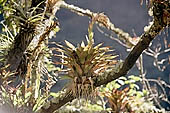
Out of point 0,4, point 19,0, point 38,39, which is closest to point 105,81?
point 38,39

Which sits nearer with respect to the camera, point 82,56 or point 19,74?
point 82,56

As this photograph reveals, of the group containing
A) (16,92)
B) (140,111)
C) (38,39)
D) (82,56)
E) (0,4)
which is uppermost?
(0,4)

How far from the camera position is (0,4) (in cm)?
368

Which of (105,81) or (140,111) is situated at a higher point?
(105,81)

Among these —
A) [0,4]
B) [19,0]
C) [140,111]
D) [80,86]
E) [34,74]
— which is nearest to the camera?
[80,86]

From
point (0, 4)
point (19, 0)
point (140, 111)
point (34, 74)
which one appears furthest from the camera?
point (0, 4)

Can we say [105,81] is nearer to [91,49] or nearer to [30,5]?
[91,49]

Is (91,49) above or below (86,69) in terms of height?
above

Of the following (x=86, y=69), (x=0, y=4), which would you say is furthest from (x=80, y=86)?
(x=0, y=4)

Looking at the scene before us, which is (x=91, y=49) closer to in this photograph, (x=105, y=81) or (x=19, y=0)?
(x=105, y=81)

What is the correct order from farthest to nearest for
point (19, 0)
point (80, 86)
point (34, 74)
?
point (34, 74) < point (19, 0) < point (80, 86)

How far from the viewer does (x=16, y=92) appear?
262 centimetres

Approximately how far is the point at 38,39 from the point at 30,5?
32 centimetres

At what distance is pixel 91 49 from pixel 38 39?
702 mm
